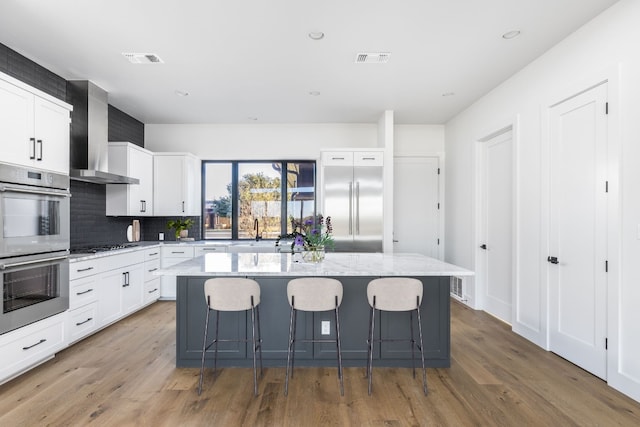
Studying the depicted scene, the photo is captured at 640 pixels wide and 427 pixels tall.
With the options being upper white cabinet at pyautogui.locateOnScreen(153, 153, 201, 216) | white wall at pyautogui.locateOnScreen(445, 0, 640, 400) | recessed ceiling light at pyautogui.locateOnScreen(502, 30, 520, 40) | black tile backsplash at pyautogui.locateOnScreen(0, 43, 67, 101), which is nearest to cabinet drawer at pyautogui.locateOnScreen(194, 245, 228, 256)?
upper white cabinet at pyautogui.locateOnScreen(153, 153, 201, 216)

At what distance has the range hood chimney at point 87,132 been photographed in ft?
12.7

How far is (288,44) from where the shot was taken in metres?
3.02

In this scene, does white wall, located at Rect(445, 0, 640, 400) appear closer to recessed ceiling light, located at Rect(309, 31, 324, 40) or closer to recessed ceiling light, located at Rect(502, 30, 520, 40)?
recessed ceiling light, located at Rect(502, 30, 520, 40)

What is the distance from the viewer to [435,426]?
2037 millimetres

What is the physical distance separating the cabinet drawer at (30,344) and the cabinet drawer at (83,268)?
16.1 inches

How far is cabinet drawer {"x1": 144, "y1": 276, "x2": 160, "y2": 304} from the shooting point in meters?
4.64

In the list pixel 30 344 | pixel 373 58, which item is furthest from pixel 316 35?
pixel 30 344

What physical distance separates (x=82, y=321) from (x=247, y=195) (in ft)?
10.2

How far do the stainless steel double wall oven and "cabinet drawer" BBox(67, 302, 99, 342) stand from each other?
0.26m

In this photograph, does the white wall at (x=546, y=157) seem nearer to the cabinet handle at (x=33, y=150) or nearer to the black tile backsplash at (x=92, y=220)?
the cabinet handle at (x=33, y=150)

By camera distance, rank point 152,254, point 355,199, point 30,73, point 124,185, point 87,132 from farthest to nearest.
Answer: point 355,199 < point 152,254 < point 124,185 < point 87,132 < point 30,73

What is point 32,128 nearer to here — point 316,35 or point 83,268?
point 83,268

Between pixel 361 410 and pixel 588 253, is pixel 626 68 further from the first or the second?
pixel 361 410

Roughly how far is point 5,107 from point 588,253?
4878 millimetres
